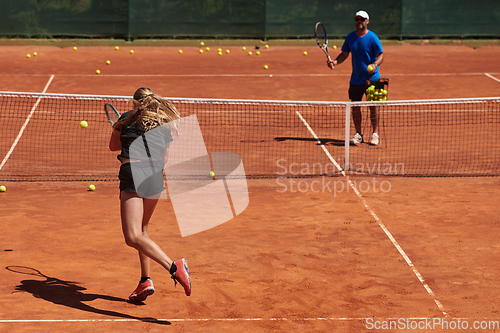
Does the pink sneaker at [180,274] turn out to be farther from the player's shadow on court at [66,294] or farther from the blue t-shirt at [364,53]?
the blue t-shirt at [364,53]

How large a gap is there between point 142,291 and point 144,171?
3.28ft

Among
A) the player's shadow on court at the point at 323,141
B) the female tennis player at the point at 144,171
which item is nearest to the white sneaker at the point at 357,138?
the player's shadow on court at the point at 323,141

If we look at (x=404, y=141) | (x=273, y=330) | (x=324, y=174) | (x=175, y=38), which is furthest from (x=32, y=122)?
(x=175, y=38)

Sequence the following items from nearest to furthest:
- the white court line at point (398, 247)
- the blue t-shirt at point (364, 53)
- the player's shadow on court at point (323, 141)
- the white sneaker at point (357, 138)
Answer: the white court line at point (398, 247) < the blue t-shirt at point (364, 53) < the white sneaker at point (357, 138) < the player's shadow on court at point (323, 141)

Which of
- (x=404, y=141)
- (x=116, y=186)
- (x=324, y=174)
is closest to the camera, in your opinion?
(x=116, y=186)

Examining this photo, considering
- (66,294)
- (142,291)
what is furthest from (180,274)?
(66,294)

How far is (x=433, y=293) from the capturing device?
521 centimetres

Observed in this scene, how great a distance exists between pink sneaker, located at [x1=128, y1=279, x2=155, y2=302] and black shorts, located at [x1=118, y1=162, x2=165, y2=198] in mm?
→ 754

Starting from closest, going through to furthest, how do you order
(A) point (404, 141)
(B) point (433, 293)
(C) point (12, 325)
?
(C) point (12, 325), (B) point (433, 293), (A) point (404, 141)

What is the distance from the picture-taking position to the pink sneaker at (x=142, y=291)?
4.91 metres

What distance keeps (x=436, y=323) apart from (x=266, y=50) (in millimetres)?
17069

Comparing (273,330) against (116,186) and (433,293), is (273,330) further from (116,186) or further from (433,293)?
(116,186)

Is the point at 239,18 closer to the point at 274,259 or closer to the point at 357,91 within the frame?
the point at 357,91

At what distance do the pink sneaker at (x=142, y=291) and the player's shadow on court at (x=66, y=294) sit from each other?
0.44 ft
